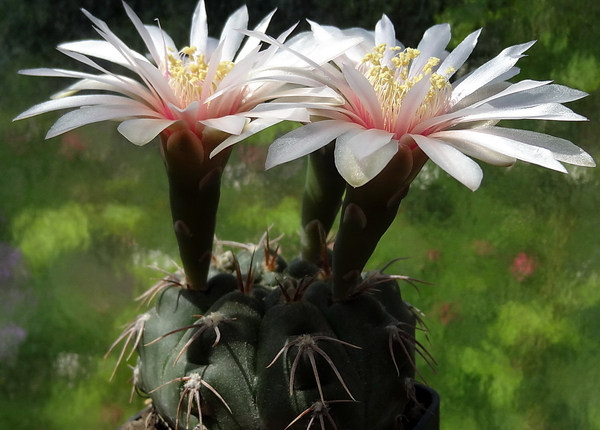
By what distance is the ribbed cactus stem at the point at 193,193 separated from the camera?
0.44m

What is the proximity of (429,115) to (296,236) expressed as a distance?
1.78 ft

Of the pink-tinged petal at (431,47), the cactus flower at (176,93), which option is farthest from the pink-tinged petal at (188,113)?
the pink-tinged petal at (431,47)

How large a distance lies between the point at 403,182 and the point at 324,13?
2.13ft

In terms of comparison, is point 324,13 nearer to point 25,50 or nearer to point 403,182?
point 25,50

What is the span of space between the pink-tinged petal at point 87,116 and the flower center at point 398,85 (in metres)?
0.19

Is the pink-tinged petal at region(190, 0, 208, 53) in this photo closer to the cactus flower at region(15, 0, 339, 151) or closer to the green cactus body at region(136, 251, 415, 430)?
the cactus flower at region(15, 0, 339, 151)

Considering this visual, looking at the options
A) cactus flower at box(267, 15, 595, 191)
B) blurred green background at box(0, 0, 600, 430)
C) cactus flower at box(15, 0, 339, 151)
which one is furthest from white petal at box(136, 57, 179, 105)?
blurred green background at box(0, 0, 600, 430)

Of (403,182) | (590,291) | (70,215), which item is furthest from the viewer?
(70,215)

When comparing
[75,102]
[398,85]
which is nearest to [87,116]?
[75,102]

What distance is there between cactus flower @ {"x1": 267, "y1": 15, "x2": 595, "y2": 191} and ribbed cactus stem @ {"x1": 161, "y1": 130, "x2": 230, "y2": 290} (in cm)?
9

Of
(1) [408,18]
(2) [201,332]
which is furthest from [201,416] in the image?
(1) [408,18]

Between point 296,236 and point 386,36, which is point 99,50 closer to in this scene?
point 386,36

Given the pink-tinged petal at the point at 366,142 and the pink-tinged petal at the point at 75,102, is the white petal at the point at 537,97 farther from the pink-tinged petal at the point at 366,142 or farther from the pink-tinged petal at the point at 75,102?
the pink-tinged petal at the point at 75,102

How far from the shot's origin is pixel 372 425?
488 millimetres
